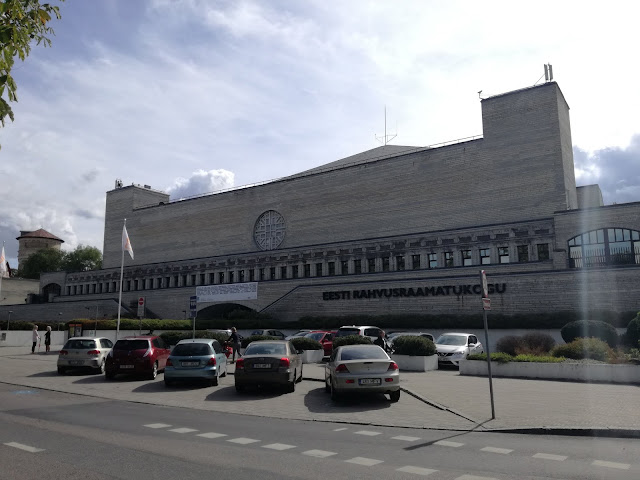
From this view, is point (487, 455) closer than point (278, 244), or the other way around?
point (487, 455)

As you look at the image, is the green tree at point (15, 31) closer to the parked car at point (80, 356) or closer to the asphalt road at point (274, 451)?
the asphalt road at point (274, 451)

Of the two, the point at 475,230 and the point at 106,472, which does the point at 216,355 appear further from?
the point at 475,230

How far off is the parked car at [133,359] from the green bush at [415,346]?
958 cm


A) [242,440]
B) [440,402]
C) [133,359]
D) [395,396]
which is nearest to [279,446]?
[242,440]

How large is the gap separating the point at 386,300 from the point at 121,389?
2796cm

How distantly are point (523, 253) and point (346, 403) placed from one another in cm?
3100

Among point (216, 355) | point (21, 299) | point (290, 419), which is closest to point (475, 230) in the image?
point (216, 355)

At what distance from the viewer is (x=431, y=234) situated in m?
44.8

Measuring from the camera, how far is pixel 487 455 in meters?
8.06

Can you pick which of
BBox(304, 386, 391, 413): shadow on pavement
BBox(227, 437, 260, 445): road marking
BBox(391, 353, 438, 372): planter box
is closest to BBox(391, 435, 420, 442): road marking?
BBox(227, 437, 260, 445): road marking

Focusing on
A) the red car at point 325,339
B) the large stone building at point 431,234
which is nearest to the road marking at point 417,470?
the red car at point 325,339

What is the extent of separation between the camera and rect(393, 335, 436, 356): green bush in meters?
21.4

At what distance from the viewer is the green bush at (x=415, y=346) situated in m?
21.4

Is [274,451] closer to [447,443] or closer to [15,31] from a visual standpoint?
[447,443]
